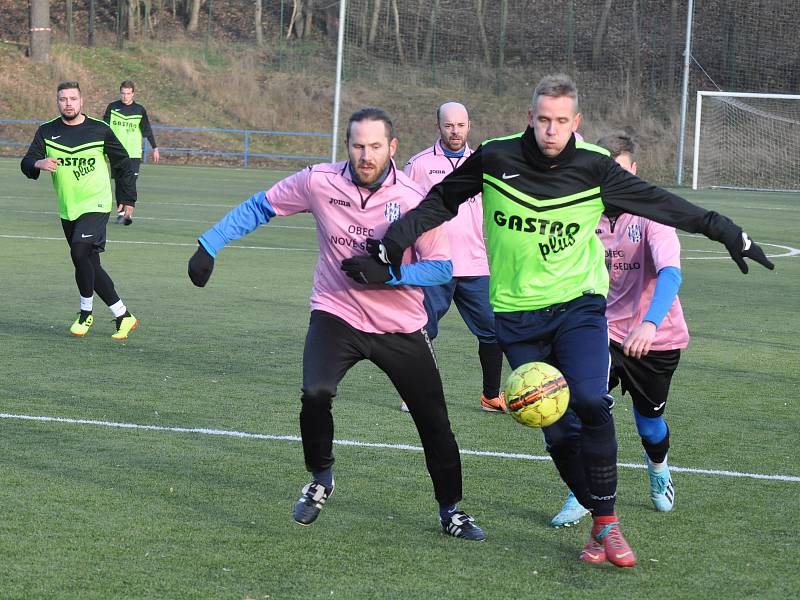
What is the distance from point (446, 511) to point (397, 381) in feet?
1.99

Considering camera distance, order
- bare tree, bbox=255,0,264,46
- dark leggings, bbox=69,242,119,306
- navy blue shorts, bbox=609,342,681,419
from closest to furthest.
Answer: navy blue shorts, bbox=609,342,681,419, dark leggings, bbox=69,242,119,306, bare tree, bbox=255,0,264,46

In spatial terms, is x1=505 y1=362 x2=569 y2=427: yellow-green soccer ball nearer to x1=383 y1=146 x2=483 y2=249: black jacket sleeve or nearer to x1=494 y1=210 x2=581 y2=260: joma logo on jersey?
x1=494 y1=210 x2=581 y2=260: joma logo on jersey

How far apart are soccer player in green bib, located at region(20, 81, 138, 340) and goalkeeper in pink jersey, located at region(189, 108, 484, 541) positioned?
226 inches

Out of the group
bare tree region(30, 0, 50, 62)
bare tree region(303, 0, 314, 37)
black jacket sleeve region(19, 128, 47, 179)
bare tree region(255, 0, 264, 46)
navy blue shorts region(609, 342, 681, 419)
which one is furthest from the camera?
bare tree region(255, 0, 264, 46)

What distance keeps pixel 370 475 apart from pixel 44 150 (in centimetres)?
637

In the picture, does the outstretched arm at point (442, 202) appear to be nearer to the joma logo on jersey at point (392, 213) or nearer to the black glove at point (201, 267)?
the joma logo on jersey at point (392, 213)

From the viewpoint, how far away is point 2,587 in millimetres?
4852

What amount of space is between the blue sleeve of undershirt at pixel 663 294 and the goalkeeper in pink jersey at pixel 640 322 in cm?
21

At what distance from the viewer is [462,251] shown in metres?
8.83

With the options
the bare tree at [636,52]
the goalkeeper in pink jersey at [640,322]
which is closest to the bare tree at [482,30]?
the bare tree at [636,52]

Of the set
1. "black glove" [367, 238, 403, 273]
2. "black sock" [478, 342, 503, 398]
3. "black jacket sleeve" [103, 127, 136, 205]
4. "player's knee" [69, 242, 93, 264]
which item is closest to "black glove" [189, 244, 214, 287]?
"black glove" [367, 238, 403, 273]

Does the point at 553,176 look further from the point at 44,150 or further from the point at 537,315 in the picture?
the point at 44,150

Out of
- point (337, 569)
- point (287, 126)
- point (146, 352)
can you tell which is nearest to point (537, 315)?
point (337, 569)

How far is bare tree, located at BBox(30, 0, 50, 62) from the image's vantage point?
48.8 metres
